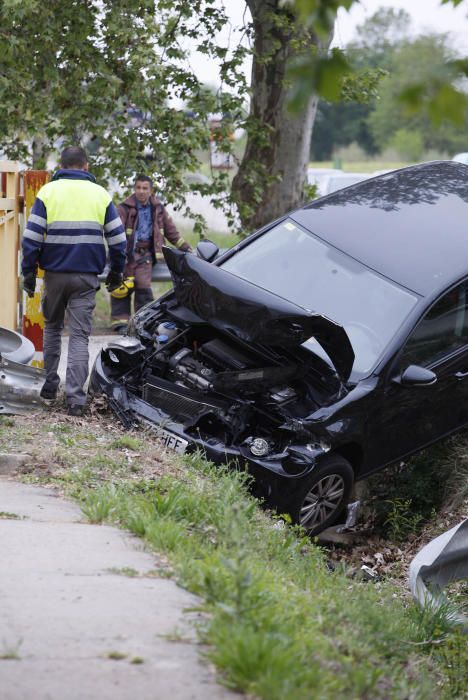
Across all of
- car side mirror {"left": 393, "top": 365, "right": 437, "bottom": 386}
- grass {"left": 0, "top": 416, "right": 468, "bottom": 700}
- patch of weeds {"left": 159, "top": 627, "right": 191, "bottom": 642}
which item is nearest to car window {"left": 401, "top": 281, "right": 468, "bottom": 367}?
car side mirror {"left": 393, "top": 365, "right": 437, "bottom": 386}

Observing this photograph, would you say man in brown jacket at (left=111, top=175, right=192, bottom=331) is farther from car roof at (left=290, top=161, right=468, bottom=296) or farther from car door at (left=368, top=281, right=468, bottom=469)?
car door at (left=368, top=281, right=468, bottom=469)

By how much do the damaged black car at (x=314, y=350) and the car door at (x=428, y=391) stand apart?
0.04ft

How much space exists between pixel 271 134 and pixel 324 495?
7661mm

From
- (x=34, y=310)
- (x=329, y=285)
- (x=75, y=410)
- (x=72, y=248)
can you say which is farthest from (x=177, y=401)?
(x=34, y=310)

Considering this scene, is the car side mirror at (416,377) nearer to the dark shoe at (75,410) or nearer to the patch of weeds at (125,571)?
the dark shoe at (75,410)

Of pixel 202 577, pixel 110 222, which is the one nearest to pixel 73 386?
pixel 110 222

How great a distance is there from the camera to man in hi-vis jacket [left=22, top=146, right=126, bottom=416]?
24.3 feet

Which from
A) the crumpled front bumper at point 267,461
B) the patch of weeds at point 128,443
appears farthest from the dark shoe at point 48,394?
the patch of weeds at point 128,443

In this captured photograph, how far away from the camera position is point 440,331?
6.73 metres

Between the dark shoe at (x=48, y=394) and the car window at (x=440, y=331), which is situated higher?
the car window at (x=440, y=331)

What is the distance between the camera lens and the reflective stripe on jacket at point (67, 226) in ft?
24.3

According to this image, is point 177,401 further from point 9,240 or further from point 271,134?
point 271,134

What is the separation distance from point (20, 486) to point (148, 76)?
6.83m

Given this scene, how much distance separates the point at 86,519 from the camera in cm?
501
